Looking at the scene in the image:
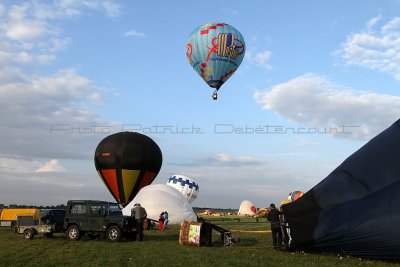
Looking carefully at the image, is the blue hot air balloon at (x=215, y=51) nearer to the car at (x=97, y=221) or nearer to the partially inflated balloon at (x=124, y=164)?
the partially inflated balloon at (x=124, y=164)

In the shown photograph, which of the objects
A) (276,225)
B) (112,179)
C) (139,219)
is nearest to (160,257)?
(276,225)

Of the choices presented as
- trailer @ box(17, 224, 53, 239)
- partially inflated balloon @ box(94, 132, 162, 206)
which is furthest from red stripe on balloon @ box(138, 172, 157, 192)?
trailer @ box(17, 224, 53, 239)

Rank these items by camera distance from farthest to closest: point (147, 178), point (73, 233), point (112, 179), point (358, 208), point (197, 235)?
point (147, 178)
point (112, 179)
point (73, 233)
point (197, 235)
point (358, 208)

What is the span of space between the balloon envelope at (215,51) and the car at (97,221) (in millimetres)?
16113

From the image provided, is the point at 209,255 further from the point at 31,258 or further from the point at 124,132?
the point at 124,132

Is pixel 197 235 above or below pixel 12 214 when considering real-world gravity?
below

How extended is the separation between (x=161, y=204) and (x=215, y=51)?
11839 mm

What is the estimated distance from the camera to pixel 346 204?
13.3m

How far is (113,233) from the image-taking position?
19.8 metres

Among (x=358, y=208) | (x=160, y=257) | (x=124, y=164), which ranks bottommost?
(x=160, y=257)

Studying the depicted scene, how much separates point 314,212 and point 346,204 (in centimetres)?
113

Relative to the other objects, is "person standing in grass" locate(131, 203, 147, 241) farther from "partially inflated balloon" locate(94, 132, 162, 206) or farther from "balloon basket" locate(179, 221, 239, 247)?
"partially inflated balloon" locate(94, 132, 162, 206)

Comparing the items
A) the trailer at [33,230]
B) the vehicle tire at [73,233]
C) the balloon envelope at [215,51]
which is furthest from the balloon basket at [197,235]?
the balloon envelope at [215,51]

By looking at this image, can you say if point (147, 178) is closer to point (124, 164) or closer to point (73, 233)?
point (124, 164)
